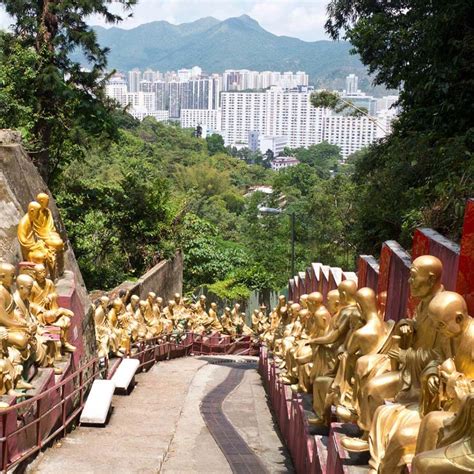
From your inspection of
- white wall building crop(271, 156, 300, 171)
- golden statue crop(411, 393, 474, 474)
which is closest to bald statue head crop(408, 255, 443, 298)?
golden statue crop(411, 393, 474, 474)

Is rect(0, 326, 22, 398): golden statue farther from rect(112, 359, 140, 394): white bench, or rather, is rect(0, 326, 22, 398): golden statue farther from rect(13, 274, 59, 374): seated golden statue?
rect(112, 359, 140, 394): white bench

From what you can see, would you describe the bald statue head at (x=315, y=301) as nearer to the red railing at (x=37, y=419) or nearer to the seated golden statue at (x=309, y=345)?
the seated golden statue at (x=309, y=345)

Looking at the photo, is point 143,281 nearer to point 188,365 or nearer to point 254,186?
point 188,365

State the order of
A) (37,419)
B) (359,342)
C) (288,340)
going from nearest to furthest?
(359,342), (37,419), (288,340)

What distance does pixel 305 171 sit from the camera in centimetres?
6488

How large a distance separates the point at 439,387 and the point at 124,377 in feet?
28.3

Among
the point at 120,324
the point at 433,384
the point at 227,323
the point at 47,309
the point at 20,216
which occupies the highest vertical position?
the point at 433,384

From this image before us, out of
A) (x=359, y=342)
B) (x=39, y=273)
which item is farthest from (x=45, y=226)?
(x=359, y=342)

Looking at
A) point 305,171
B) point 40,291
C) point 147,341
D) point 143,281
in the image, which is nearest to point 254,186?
point 305,171

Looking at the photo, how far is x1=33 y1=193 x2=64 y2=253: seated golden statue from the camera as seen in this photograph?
37.0 ft

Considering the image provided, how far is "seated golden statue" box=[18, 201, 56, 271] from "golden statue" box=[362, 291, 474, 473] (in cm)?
776

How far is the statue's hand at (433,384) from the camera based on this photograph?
4125mm

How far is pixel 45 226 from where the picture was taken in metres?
11.3

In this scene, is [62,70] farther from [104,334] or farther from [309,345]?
[309,345]
